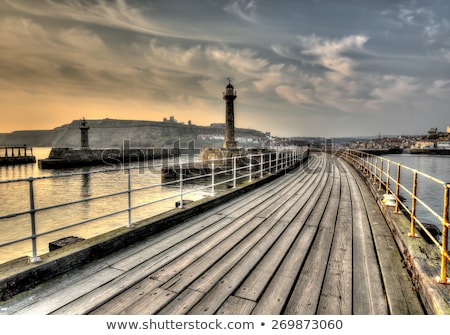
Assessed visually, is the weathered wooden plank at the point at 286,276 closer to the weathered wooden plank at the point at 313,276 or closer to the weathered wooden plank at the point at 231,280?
the weathered wooden plank at the point at 313,276

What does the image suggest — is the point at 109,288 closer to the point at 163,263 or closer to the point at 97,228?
the point at 163,263

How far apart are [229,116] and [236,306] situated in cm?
4212

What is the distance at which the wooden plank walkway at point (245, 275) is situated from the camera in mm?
2432

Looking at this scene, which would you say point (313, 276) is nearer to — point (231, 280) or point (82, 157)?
point (231, 280)

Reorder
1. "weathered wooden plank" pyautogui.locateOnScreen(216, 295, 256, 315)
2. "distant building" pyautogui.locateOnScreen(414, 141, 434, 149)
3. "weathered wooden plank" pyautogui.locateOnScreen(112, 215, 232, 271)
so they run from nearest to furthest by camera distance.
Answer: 1. "weathered wooden plank" pyautogui.locateOnScreen(216, 295, 256, 315)
2. "weathered wooden plank" pyautogui.locateOnScreen(112, 215, 232, 271)
3. "distant building" pyautogui.locateOnScreen(414, 141, 434, 149)

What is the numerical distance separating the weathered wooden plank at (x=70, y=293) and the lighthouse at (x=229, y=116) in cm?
3956

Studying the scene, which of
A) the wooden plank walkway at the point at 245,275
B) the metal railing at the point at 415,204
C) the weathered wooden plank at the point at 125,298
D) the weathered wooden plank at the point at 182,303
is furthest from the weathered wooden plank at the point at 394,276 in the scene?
the weathered wooden plank at the point at 125,298

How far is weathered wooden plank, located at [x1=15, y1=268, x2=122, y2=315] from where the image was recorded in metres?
2.38

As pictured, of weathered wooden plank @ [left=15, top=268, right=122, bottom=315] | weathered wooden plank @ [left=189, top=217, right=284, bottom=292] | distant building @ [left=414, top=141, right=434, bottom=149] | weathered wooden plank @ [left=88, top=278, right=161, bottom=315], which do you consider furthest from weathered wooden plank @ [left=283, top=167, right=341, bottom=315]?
distant building @ [left=414, top=141, right=434, bottom=149]

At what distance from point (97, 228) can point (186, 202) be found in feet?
30.1

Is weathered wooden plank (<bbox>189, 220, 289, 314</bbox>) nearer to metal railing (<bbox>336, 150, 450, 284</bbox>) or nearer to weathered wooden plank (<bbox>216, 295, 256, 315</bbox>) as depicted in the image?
weathered wooden plank (<bbox>216, 295, 256, 315</bbox>)

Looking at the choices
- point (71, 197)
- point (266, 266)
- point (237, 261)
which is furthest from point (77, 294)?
point (71, 197)

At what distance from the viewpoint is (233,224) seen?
4.93 metres
